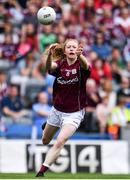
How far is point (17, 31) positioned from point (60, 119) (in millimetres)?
9536

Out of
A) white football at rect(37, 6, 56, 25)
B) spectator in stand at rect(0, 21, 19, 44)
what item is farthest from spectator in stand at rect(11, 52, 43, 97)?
white football at rect(37, 6, 56, 25)

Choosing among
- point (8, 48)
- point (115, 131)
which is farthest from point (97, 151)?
point (8, 48)

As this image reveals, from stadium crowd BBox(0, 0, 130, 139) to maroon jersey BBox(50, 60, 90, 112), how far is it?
537cm

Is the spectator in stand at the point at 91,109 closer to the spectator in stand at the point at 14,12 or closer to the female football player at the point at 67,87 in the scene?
the spectator in stand at the point at 14,12

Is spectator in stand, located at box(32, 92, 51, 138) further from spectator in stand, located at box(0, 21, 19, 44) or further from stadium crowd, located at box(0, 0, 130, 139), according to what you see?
spectator in stand, located at box(0, 21, 19, 44)

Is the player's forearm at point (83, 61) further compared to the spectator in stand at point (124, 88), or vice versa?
the spectator in stand at point (124, 88)

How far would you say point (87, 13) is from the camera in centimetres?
2359

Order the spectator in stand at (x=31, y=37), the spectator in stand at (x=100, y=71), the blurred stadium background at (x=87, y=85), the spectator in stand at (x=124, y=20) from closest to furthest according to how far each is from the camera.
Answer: the blurred stadium background at (x=87, y=85) → the spectator in stand at (x=100, y=71) → the spectator in stand at (x=31, y=37) → the spectator in stand at (x=124, y=20)

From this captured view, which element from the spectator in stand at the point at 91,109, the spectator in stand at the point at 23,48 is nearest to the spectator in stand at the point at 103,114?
the spectator in stand at the point at 91,109

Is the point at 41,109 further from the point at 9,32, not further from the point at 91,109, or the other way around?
the point at 9,32

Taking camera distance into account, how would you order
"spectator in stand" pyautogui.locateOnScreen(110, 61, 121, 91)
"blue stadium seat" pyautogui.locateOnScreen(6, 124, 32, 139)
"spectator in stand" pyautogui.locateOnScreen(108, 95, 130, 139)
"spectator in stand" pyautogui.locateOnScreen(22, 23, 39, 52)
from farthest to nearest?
1. "spectator in stand" pyautogui.locateOnScreen(22, 23, 39, 52)
2. "spectator in stand" pyautogui.locateOnScreen(110, 61, 121, 91)
3. "spectator in stand" pyautogui.locateOnScreen(108, 95, 130, 139)
4. "blue stadium seat" pyautogui.locateOnScreen(6, 124, 32, 139)

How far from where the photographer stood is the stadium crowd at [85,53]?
1902 cm

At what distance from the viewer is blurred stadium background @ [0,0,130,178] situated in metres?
16.9

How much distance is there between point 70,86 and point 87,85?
7.18 meters
